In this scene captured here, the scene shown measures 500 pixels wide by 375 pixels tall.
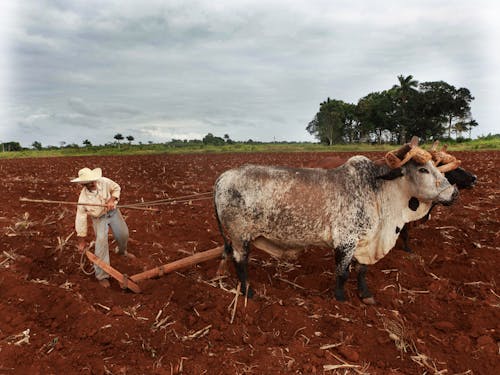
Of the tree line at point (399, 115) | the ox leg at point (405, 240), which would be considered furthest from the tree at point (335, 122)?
the ox leg at point (405, 240)

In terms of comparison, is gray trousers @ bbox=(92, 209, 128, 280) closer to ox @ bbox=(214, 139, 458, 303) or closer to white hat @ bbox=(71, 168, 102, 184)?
white hat @ bbox=(71, 168, 102, 184)

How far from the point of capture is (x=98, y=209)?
616 cm

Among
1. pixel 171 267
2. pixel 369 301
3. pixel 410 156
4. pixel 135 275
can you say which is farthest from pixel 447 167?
pixel 135 275

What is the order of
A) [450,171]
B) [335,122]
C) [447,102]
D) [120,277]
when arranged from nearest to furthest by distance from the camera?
1. [120,277]
2. [450,171]
3. [447,102]
4. [335,122]

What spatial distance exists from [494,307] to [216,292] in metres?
3.79

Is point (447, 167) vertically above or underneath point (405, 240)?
above

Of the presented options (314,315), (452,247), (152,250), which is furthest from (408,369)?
(152,250)

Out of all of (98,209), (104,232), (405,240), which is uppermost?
(98,209)

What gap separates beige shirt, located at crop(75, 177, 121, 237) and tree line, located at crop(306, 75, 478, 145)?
59638 millimetres

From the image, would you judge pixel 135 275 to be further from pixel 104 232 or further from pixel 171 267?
pixel 104 232

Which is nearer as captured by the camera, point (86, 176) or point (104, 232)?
point (86, 176)

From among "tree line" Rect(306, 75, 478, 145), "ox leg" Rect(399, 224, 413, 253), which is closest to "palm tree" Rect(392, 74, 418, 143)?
Answer: "tree line" Rect(306, 75, 478, 145)

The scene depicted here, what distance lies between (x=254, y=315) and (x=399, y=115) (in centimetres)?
6382

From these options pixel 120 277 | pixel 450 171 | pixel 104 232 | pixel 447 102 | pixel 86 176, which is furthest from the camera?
pixel 447 102
